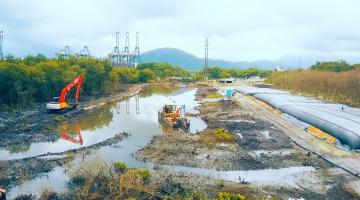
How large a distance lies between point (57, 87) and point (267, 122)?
28.5 metres

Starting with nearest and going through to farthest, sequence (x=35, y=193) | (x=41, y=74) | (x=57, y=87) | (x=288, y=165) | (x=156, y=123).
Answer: (x=35, y=193)
(x=288, y=165)
(x=156, y=123)
(x=41, y=74)
(x=57, y=87)

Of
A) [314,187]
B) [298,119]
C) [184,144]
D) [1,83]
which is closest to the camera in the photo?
[314,187]

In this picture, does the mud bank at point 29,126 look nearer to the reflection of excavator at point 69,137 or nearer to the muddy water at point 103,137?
the reflection of excavator at point 69,137

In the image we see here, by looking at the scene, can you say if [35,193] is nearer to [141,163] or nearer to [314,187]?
[141,163]

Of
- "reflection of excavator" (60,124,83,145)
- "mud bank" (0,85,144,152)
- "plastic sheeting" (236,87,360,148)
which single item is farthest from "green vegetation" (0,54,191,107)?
"plastic sheeting" (236,87,360,148)

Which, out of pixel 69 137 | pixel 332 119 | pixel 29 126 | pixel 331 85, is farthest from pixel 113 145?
pixel 331 85

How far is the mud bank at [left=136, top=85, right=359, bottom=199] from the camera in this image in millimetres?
17234

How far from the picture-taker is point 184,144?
1016 inches

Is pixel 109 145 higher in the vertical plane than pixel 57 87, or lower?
lower

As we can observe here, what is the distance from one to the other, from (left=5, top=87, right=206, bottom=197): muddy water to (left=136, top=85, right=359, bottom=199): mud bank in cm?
156

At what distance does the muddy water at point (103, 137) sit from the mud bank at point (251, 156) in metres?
1.56

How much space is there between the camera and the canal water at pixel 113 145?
18.7 meters

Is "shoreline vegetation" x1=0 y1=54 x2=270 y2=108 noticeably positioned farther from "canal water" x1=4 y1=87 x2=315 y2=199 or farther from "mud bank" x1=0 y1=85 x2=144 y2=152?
"canal water" x1=4 y1=87 x2=315 y2=199

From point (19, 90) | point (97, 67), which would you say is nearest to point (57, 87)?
A: point (19, 90)
